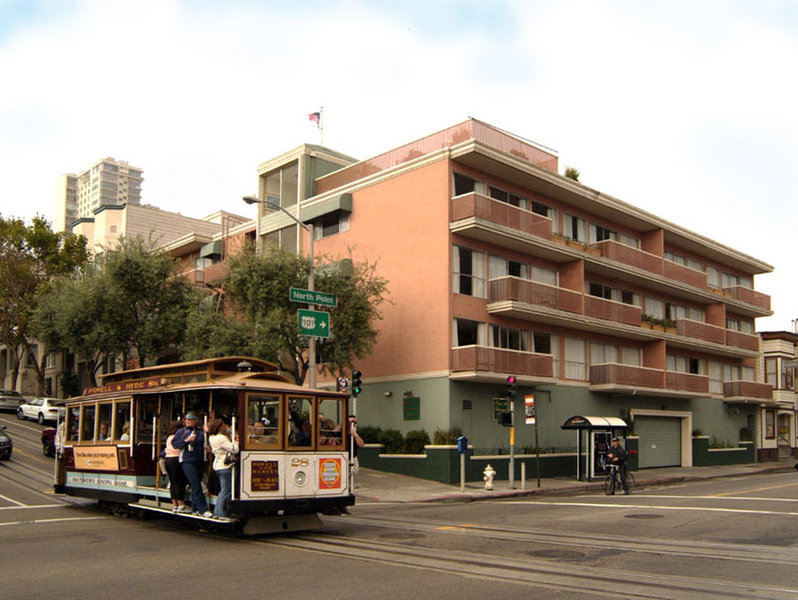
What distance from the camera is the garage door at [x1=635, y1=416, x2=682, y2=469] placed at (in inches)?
1483

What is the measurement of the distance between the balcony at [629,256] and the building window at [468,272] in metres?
8.26

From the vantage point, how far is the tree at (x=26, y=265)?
165 feet

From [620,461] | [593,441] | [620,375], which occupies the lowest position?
[620,461]

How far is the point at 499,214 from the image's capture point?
30.2 metres

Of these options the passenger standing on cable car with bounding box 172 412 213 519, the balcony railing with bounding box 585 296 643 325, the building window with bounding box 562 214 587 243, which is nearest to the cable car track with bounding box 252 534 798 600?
the passenger standing on cable car with bounding box 172 412 213 519

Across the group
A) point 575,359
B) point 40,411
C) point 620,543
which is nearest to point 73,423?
point 620,543

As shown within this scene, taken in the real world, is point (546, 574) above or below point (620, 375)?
below

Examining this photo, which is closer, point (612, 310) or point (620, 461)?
point (620, 461)

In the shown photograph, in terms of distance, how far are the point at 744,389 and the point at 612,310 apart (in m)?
14.4

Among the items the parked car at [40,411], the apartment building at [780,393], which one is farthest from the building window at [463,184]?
the apartment building at [780,393]

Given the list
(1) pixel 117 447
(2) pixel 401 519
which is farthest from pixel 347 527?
(1) pixel 117 447

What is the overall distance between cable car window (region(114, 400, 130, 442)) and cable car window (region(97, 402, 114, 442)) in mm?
214

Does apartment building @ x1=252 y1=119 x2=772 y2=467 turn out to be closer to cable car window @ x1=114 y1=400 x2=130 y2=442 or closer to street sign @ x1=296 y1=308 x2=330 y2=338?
street sign @ x1=296 y1=308 x2=330 y2=338

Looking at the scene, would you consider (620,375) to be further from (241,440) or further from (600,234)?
(241,440)
